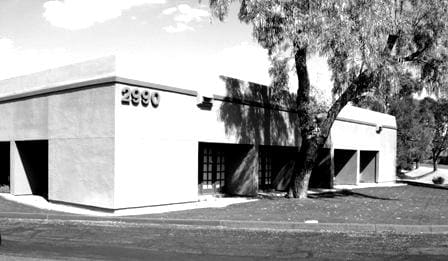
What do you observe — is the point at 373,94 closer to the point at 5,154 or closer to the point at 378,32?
the point at 378,32

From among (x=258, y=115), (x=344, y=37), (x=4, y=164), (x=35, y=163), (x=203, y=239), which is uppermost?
(x=344, y=37)

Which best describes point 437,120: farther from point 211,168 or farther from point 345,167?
point 211,168

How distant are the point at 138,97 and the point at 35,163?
7.51 meters

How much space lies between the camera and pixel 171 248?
911 centimetres

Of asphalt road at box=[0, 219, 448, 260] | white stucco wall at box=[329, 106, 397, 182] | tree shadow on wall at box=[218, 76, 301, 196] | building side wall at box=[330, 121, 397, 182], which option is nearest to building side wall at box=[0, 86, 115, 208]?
asphalt road at box=[0, 219, 448, 260]

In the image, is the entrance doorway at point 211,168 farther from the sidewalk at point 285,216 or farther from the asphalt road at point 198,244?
the asphalt road at point 198,244

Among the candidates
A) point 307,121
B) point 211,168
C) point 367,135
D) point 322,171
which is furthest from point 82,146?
point 367,135

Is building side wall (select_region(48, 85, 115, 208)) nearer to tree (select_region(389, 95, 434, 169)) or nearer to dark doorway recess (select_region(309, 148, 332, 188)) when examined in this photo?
dark doorway recess (select_region(309, 148, 332, 188))

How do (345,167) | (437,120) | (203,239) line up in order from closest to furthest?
(203,239) < (345,167) < (437,120)

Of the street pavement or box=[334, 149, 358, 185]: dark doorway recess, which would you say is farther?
box=[334, 149, 358, 185]: dark doorway recess

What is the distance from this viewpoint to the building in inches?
590

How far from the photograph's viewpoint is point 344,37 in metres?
15.9

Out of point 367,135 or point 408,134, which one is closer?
point 367,135

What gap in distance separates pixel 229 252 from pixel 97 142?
26.1 feet
